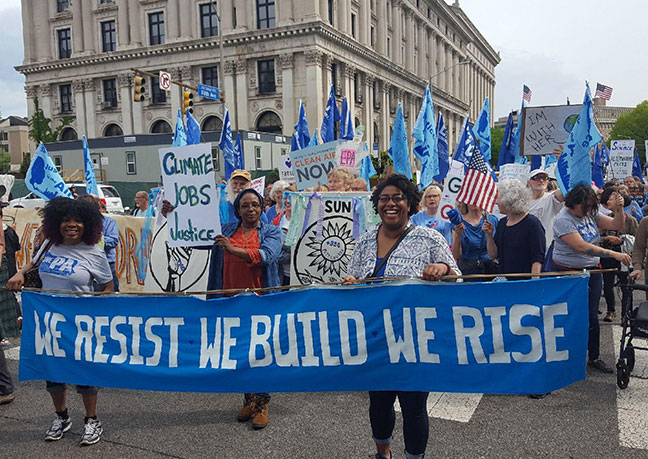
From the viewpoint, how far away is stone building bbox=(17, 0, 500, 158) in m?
43.1

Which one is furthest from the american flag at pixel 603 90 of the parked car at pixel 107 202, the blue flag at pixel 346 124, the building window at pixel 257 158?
the building window at pixel 257 158

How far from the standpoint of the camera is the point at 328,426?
4242 mm

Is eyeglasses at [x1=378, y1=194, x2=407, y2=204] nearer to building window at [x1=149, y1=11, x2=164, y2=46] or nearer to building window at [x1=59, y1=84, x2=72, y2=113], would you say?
building window at [x1=149, y1=11, x2=164, y2=46]

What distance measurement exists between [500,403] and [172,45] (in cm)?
4658

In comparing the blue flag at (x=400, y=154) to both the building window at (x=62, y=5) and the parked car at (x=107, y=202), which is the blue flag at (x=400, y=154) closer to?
the parked car at (x=107, y=202)

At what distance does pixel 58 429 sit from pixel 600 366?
466cm

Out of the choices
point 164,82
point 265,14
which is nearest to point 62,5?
point 265,14

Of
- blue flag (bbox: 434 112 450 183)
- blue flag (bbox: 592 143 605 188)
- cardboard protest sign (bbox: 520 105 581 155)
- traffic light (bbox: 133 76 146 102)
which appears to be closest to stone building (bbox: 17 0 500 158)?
traffic light (bbox: 133 76 146 102)

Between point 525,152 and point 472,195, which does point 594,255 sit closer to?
point 472,195

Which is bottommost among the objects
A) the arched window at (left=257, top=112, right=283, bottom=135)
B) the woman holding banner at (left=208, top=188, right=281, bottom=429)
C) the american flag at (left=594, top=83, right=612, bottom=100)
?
the woman holding banner at (left=208, top=188, right=281, bottom=429)

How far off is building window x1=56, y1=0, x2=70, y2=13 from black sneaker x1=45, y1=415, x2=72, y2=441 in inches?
2187

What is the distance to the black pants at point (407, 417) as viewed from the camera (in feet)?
9.96

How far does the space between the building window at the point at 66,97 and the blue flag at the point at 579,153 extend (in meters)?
52.0

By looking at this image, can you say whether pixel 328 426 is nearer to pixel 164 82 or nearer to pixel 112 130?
pixel 164 82
